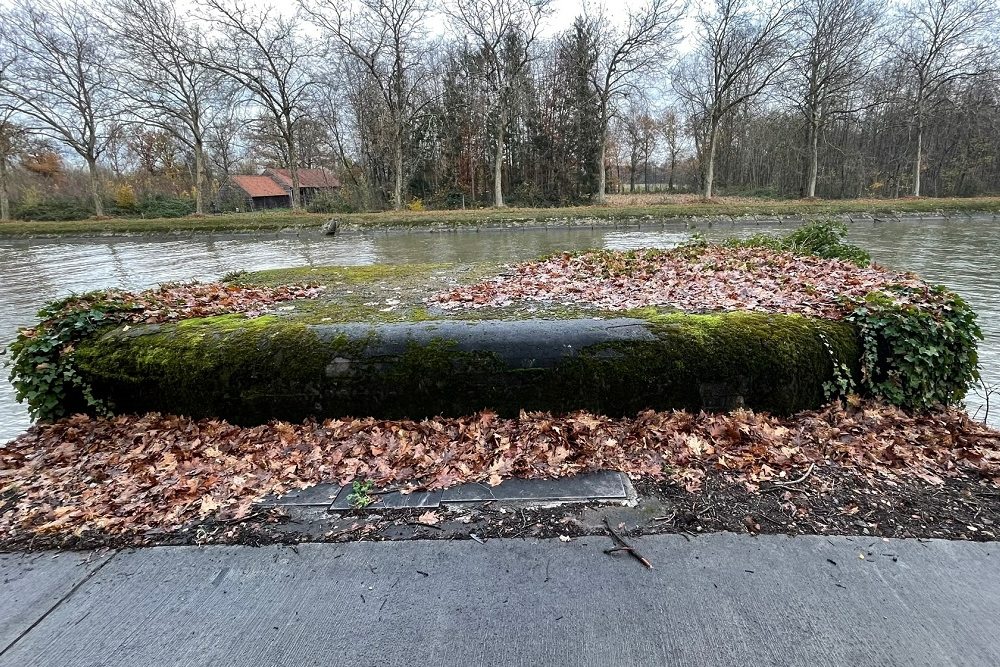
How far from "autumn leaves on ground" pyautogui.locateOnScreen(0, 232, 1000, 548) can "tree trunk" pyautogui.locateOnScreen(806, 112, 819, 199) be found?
35.3m

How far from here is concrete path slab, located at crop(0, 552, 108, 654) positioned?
2.12 meters

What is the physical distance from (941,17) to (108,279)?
4346 centimetres

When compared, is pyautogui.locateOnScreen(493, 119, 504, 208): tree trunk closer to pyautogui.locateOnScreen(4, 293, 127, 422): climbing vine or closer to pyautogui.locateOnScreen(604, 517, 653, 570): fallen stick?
pyautogui.locateOnScreen(4, 293, 127, 422): climbing vine

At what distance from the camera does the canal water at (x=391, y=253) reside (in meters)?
8.89

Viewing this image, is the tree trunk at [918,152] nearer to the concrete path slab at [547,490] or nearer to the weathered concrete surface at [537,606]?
the weathered concrete surface at [537,606]

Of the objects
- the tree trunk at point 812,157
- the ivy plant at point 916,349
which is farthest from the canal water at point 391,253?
the tree trunk at point 812,157

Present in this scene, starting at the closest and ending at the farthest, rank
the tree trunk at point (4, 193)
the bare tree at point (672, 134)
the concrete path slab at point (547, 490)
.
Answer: the concrete path slab at point (547, 490)
the tree trunk at point (4, 193)
the bare tree at point (672, 134)

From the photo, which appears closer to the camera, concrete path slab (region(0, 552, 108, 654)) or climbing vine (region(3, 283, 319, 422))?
concrete path slab (region(0, 552, 108, 654))

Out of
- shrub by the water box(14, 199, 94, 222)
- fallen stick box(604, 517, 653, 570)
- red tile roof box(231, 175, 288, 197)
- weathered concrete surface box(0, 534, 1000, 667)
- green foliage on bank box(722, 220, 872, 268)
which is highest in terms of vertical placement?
red tile roof box(231, 175, 288, 197)

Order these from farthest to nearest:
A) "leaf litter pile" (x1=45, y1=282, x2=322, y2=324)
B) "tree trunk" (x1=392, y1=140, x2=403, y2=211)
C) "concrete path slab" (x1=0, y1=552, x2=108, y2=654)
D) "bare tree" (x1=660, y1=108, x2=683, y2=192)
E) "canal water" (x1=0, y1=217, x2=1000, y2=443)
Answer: "bare tree" (x1=660, y1=108, x2=683, y2=192), "tree trunk" (x1=392, y1=140, x2=403, y2=211), "canal water" (x1=0, y1=217, x2=1000, y2=443), "leaf litter pile" (x1=45, y1=282, x2=322, y2=324), "concrete path slab" (x1=0, y1=552, x2=108, y2=654)

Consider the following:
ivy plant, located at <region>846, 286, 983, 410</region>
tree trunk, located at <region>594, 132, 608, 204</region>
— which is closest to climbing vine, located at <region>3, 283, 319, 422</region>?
ivy plant, located at <region>846, 286, 983, 410</region>

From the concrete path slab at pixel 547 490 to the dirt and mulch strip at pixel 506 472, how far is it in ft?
0.21

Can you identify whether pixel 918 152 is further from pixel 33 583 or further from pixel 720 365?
pixel 33 583

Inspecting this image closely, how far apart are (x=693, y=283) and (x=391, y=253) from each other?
1463cm
